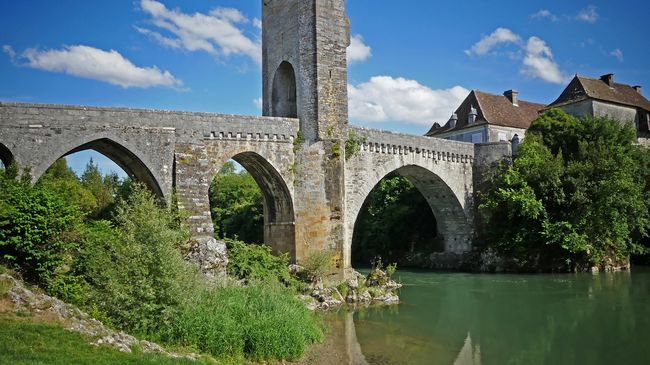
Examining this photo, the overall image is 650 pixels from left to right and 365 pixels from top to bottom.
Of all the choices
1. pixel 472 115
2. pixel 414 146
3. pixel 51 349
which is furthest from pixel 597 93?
pixel 51 349

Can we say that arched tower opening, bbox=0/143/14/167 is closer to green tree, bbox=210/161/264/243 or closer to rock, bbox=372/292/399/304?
rock, bbox=372/292/399/304

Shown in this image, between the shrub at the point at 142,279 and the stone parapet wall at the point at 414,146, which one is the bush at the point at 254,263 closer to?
the shrub at the point at 142,279

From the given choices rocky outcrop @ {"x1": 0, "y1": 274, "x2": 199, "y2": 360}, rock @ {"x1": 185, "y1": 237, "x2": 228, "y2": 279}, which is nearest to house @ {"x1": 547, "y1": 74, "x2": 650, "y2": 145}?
rock @ {"x1": 185, "y1": 237, "x2": 228, "y2": 279}

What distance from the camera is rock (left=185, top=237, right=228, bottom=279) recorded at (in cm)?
1348

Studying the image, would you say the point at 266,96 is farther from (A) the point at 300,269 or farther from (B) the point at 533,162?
(B) the point at 533,162

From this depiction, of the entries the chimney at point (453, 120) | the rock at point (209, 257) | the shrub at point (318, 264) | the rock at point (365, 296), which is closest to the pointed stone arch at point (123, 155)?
the rock at point (209, 257)

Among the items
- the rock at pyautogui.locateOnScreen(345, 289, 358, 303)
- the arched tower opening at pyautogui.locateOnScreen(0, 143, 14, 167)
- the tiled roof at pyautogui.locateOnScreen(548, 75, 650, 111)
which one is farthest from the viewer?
the tiled roof at pyautogui.locateOnScreen(548, 75, 650, 111)

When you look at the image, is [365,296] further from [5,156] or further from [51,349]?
[51,349]

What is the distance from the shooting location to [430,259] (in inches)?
1128

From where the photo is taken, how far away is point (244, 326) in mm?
9852

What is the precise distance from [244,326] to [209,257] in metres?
4.19

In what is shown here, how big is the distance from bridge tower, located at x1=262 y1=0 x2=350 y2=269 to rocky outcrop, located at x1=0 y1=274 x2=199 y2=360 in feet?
32.1

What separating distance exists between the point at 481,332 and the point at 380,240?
59.2ft

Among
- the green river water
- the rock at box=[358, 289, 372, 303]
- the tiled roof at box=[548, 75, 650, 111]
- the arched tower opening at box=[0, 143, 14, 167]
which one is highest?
the tiled roof at box=[548, 75, 650, 111]
